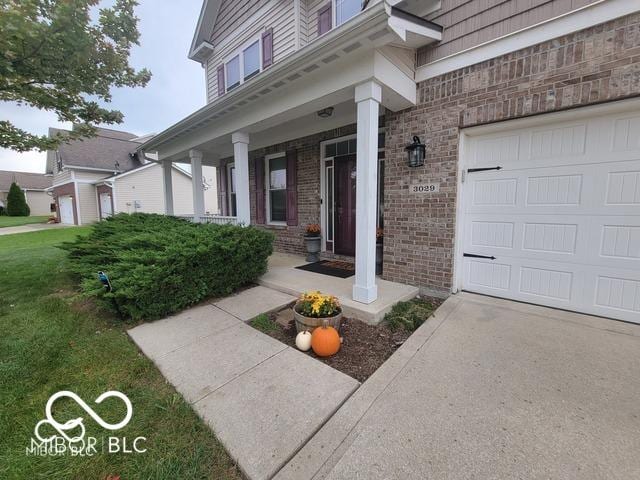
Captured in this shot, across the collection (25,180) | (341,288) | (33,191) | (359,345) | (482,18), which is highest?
(25,180)

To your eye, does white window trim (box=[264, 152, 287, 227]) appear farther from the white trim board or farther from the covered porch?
the white trim board

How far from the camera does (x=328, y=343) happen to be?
95.2 inches

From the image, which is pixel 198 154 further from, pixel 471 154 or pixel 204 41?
pixel 471 154

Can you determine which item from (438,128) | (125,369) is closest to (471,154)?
(438,128)

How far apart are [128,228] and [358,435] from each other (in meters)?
5.48

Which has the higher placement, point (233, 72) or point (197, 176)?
point (233, 72)

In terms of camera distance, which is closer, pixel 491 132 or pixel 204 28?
pixel 491 132

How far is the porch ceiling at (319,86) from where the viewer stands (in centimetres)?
271

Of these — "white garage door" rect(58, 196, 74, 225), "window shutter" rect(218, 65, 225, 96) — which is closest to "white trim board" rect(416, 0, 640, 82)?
"window shutter" rect(218, 65, 225, 96)

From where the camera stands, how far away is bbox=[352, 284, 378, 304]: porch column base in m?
3.24

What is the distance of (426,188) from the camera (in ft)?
12.2

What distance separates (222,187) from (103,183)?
1228 cm

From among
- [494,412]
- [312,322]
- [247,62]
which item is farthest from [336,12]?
[494,412]

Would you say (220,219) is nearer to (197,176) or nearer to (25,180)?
(197,176)
